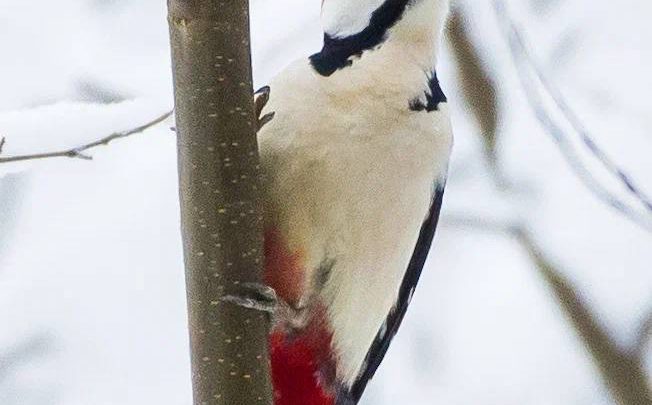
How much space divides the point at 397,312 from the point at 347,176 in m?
0.20

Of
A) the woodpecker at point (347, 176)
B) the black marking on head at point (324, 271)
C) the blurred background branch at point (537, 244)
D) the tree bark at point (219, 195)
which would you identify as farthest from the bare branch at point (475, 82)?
the tree bark at point (219, 195)

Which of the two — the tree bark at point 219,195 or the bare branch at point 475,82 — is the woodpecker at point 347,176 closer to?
the tree bark at point 219,195

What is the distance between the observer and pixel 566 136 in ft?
4.35

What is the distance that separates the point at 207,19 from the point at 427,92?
26cm

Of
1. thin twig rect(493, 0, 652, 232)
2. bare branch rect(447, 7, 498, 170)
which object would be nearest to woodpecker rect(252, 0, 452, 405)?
bare branch rect(447, 7, 498, 170)

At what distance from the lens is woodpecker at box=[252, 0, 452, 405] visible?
0.75 meters

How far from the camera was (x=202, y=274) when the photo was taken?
2.09 ft

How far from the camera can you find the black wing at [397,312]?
0.87 meters

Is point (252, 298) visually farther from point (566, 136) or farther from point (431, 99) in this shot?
point (566, 136)

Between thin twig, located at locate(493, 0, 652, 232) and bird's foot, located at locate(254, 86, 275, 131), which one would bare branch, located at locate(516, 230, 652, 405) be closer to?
thin twig, located at locate(493, 0, 652, 232)

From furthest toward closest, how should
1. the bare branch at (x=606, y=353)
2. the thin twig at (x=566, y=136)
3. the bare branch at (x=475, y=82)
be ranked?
the thin twig at (x=566, y=136) < the bare branch at (x=475, y=82) < the bare branch at (x=606, y=353)

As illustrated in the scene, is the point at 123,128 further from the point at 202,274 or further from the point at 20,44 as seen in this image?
the point at 202,274

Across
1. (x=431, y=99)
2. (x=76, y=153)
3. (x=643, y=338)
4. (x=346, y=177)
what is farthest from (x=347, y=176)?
(x=643, y=338)

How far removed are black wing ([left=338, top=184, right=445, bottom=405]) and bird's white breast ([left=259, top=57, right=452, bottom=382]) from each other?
0.19 ft
